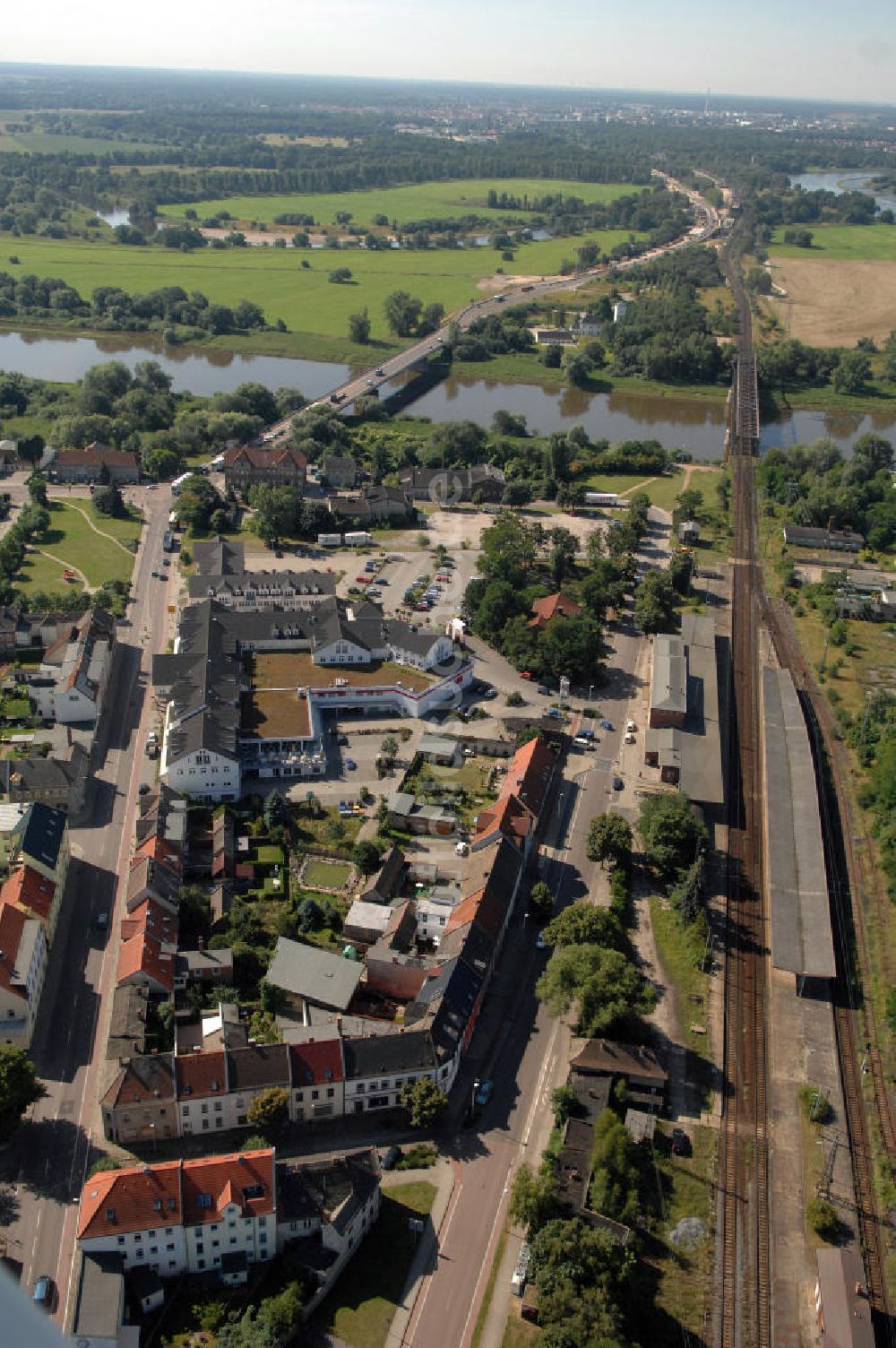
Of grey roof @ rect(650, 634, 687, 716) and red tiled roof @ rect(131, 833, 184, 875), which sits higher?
grey roof @ rect(650, 634, 687, 716)

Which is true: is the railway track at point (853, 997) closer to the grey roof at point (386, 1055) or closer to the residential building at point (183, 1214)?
the grey roof at point (386, 1055)

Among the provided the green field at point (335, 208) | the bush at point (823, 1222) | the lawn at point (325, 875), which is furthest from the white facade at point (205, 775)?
the green field at point (335, 208)

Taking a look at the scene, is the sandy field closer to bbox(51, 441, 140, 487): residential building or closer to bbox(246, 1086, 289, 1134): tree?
bbox(51, 441, 140, 487): residential building

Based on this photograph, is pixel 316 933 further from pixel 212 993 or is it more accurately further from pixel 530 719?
pixel 530 719

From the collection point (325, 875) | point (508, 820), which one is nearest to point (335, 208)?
point (508, 820)

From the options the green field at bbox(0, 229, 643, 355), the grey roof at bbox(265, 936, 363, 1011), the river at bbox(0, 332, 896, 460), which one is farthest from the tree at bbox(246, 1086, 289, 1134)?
the green field at bbox(0, 229, 643, 355)

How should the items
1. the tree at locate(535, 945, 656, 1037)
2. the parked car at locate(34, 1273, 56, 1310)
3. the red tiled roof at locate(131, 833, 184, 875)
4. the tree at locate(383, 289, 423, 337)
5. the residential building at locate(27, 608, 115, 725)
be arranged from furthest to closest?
1. the tree at locate(383, 289, 423, 337)
2. the residential building at locate(27, 608, 115, 725)
3. the red tiled roof at locate(131, 833, 184, 875)
4. the tree at locate(535, 945, 656, 1037)
5. the parked car at locate(34, 1273, 56, 1310)

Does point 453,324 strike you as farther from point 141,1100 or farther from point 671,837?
point 141,1100
